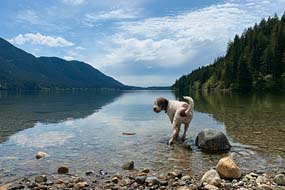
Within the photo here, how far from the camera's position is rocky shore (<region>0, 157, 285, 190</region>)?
28.8ft

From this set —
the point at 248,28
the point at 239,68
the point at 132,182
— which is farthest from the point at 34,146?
the point at 248,28

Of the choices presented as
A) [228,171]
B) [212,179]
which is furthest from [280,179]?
[212,179]

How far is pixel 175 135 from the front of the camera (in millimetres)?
14977

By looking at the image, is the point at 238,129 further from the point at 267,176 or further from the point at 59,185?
the point at 59,185

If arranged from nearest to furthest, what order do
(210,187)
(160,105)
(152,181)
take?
(210,187), (152,181), (160,105)

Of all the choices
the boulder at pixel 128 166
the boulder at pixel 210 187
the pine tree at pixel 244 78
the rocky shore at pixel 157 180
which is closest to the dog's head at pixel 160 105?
the boulder at pixel 128 166

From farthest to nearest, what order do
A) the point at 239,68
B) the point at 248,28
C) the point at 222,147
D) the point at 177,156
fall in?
the point at 248,28 < the point at 239,68 < the point at 222,147 < the point at 177,156

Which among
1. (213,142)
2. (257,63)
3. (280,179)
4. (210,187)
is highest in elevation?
(257,63)

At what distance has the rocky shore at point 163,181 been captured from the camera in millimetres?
8781

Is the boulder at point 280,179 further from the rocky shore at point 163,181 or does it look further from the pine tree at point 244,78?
the pine tree at point 244,78

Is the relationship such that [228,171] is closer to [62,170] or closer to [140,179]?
[140,179]

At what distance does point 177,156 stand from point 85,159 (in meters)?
3.43

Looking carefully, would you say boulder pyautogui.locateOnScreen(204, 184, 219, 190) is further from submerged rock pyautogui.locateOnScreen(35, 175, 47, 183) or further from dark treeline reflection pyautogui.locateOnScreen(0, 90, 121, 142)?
dark treeline reflection pyautogui.locateOnScreen(0, 90, 121, 142)

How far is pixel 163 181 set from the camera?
9.23 m
